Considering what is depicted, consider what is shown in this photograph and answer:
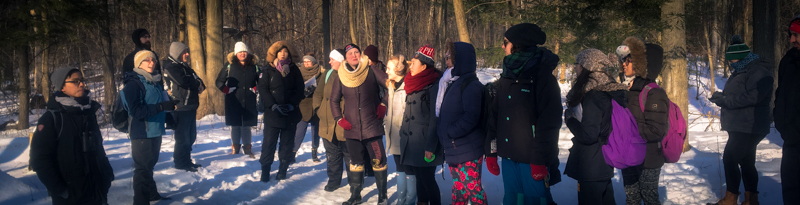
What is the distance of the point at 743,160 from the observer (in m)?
4.38

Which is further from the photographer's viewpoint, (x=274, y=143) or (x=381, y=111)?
(x=274, y=143)

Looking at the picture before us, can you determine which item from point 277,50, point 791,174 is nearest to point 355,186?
point 277,50

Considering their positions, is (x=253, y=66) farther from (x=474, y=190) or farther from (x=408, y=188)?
(x=474, y=190)

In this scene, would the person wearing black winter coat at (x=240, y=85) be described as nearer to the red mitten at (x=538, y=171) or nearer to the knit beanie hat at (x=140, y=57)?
the knit beanie hat at (x=140, y=57)

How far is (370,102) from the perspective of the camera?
4.81 m

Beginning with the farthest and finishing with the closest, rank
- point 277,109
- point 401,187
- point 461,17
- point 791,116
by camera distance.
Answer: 1. point 461,17
2. point 277,109
3. point 401,187
4. point 791,116

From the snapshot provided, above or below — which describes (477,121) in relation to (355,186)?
above

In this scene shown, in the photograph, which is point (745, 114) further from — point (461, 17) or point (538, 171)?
point (461, 17)

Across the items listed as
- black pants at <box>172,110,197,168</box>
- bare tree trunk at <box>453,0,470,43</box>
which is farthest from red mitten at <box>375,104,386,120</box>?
bare tree trunk at <box>453,0,470,43</box>

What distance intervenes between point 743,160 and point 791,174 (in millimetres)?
1475

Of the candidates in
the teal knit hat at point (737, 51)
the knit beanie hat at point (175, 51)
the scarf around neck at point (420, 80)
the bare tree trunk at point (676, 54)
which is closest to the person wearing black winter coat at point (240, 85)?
the knit beanie hat at point (175, 51)

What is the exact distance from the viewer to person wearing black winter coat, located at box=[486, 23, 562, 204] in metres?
3.15

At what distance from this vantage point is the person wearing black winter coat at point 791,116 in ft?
9.81

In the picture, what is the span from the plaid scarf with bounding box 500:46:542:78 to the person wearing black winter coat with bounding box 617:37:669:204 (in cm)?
112
